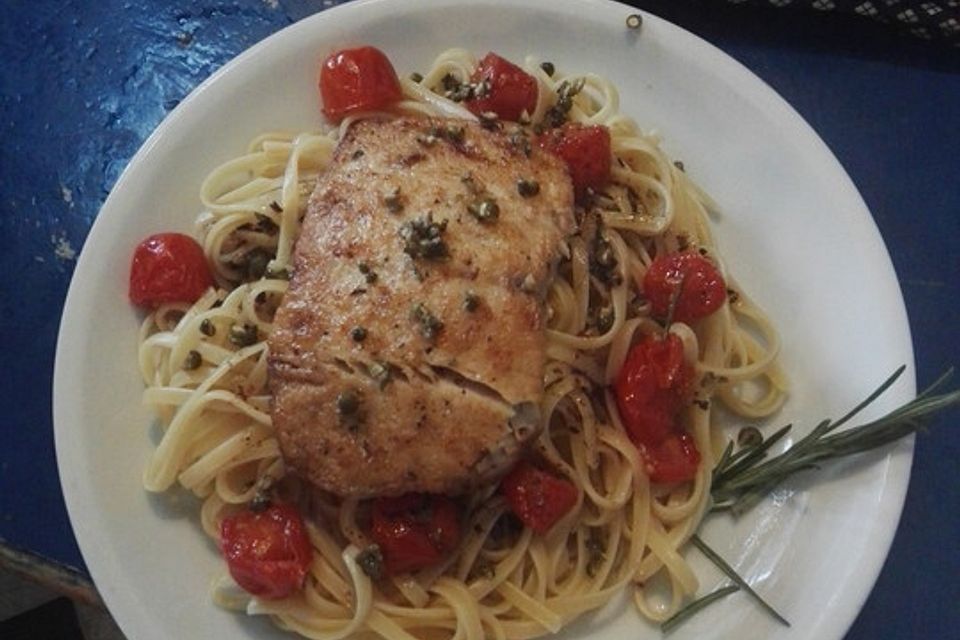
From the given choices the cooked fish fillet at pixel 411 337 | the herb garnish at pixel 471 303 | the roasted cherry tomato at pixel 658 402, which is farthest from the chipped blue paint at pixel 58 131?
the roasted cherry tomato at pixel 658 402

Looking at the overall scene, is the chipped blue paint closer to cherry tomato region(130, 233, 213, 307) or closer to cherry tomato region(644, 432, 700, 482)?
cherry tomato region(130, 233, 213, 307)

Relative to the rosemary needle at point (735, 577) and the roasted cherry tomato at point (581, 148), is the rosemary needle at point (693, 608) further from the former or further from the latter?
the roasted cherry tomato at point (581, 148)

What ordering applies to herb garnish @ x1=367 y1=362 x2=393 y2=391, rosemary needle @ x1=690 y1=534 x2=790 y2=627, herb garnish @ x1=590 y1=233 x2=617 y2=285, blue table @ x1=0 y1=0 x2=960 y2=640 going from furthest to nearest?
1. blue table @ x1=0 y1=0 x2=960 y2=640
2. herb garnish @ x1=590 y1=233 x2=617 y2=285
3. rosemary needle @ x1=690 y1=534 x2=790 y2=627
4. herb garnish @ x1=367 y1=362 x2=393 y2=391

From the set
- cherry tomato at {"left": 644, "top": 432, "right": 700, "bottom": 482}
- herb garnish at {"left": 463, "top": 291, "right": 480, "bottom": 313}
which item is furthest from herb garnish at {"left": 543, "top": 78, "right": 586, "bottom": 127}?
cherry tomato at {"left": 644, "top": 432, "right": 700, "bottom": 482}

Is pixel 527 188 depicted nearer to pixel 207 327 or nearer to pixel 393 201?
pixel 393 201

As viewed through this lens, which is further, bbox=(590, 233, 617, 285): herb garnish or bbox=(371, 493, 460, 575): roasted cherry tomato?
bbox=(590, 233, 617, 285): herb garnish

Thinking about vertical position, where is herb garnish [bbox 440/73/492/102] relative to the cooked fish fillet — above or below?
above

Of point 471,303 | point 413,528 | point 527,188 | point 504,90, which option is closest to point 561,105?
point 504,90
